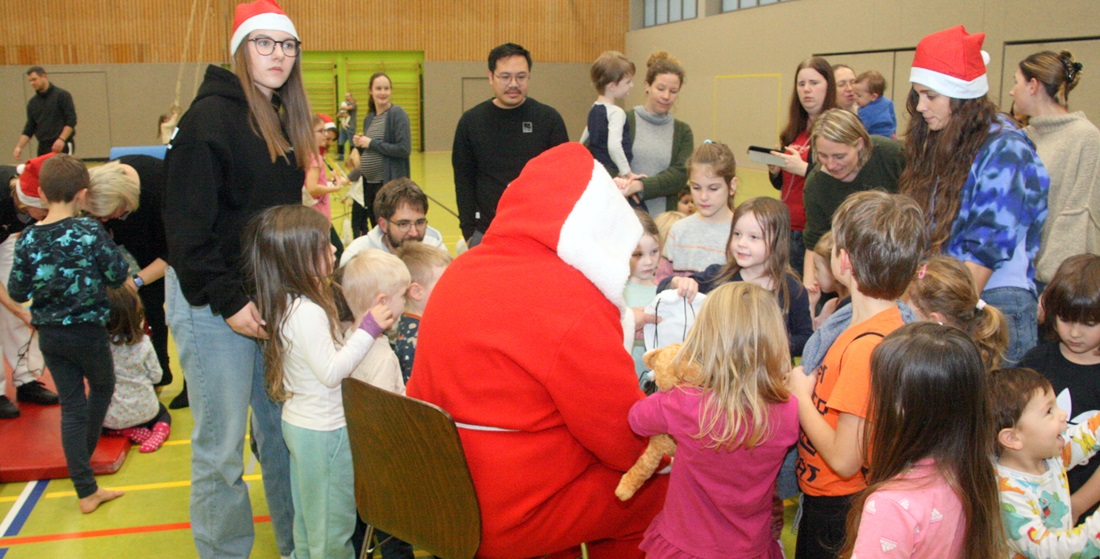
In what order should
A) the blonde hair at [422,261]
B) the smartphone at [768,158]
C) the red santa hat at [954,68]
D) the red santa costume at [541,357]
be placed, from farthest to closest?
the smartphone at [768,158] < the blonde hair at [422,261] < the red santa hat at [954,68] < the red santa costume at [541,357]

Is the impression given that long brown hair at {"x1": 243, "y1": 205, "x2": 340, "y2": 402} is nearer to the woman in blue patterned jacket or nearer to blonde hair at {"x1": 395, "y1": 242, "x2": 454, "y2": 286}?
blonde hair at {"x1": 395, "y1": 242, "x2": 454, "y2": 286}

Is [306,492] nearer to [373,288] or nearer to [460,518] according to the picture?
[373,288]

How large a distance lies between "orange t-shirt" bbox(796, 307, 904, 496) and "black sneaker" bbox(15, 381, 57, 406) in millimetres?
4028

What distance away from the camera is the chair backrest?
1779 millimetres

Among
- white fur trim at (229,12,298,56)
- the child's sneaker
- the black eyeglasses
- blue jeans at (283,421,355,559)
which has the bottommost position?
the child's sneaker

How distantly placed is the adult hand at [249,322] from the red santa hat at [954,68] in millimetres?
2184

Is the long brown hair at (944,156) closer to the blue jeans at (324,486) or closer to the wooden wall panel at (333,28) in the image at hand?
the blue jeans at (324,486)

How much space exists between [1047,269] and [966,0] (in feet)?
24.7

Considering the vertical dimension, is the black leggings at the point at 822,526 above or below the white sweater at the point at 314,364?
below

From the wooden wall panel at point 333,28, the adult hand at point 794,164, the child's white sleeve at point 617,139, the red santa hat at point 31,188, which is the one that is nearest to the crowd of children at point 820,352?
the adult hand at point 794,164

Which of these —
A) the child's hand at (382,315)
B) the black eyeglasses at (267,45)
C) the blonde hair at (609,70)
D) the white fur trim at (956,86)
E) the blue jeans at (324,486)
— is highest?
the blonde hair at (609,70)

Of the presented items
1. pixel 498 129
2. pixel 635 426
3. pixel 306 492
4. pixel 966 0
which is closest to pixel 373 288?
pixel 306 492

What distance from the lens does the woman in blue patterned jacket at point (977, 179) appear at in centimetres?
245

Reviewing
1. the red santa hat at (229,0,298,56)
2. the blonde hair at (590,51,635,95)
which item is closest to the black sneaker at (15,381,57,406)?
the red santa hat at (229,0,298,56)
